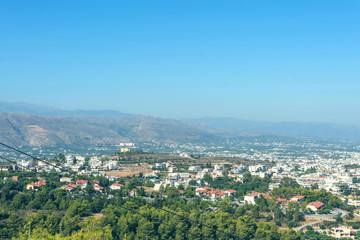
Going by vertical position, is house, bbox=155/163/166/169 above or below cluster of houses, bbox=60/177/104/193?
below

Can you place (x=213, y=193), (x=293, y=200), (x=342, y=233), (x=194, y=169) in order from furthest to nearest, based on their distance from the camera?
(x=194, y=169) → (x=213, y=193) → (x=293, y=200) → (x=342, y=233)

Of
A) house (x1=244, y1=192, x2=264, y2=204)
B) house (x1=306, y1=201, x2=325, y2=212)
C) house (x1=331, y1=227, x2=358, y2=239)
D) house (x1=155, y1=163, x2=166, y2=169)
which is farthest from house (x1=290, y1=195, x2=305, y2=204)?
house (x1=155, y1=163, x2=166, y2=169)

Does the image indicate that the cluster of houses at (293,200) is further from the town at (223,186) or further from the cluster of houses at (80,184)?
the cluster of houses at (80,184)

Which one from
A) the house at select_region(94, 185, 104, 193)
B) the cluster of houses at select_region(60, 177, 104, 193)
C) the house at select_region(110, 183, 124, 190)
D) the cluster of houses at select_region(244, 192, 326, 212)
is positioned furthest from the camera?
the house at select_region(110, 183, 124, 190)

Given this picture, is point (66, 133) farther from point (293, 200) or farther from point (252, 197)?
point (293, 200)

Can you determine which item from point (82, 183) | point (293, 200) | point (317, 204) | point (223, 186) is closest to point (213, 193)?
point (223, 186)

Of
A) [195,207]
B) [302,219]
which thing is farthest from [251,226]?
[302,219]

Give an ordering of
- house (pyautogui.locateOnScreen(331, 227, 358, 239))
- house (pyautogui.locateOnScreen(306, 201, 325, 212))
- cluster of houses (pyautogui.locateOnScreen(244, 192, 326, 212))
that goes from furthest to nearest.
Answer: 1. cluster of houses (pyautogui.locateOnScreen(244, 192, 326, 212))
2. house (pyautogui.locateOnScreen(306, 201, 325, 212))
3. house (pyautogui.locateOnScreen(331, 227, 358, 239))

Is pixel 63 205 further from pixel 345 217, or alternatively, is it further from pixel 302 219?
pixel 345 217

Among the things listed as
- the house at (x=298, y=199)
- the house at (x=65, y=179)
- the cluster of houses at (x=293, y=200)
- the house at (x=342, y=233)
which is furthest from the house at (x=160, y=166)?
the house at (x=342, y=233)

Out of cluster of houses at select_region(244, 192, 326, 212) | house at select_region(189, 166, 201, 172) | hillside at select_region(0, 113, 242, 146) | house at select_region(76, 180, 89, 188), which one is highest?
cluster of houses at select_region(244, 192, 326, 212)

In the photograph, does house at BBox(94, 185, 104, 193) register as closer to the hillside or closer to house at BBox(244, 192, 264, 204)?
house at BBox(244, 192, 264, 204)
